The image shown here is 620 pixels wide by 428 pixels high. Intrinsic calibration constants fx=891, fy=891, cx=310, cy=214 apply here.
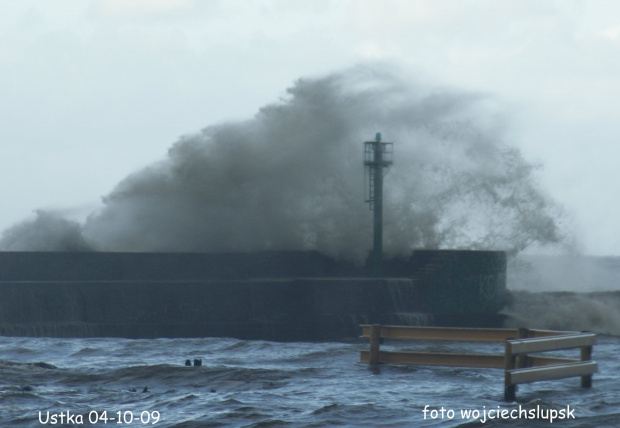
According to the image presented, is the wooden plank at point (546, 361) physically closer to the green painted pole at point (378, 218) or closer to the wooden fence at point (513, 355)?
the wooden fence at point (513, 355)

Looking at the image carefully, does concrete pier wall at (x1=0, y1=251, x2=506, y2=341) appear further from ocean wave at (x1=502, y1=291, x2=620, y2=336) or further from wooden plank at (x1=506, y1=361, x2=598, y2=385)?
wooden plank at (x1=506, y1=361, x2=598, y2=385)

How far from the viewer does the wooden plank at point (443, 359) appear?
31.8ft

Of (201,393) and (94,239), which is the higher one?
(94,239)

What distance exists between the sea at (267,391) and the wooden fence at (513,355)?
0.59ft

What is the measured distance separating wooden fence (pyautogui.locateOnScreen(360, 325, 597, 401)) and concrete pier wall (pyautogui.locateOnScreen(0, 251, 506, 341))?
8334 millimetres

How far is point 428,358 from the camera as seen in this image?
399 inches

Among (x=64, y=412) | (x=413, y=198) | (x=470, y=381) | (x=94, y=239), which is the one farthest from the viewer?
(x=413, y=198)

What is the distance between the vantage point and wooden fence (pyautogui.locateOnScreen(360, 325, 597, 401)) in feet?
27.6

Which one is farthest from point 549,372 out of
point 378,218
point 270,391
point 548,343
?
point 378,218

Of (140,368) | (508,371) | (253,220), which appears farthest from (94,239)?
(508,371)

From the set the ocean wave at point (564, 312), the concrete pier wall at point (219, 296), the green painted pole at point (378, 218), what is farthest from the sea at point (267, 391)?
the ocean wave at point (564, 312)

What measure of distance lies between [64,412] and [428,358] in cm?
422

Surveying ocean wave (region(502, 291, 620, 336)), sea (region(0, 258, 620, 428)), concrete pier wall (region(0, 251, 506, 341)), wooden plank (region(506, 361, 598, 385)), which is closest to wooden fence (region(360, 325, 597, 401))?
wooden plank (region(506, 361, 598, 385))

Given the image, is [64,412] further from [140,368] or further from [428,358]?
[428,358]
